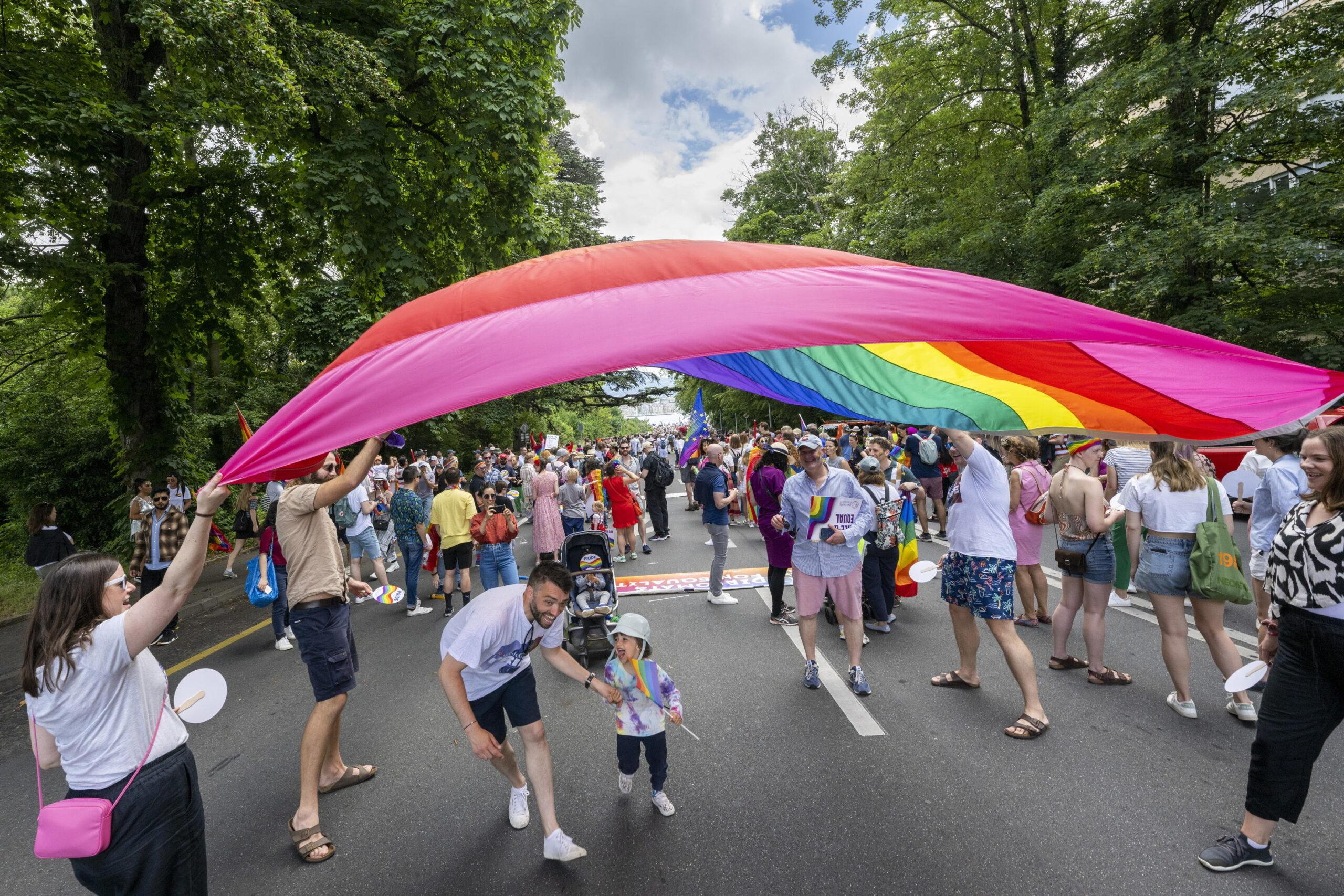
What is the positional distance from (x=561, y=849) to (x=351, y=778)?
1.68m

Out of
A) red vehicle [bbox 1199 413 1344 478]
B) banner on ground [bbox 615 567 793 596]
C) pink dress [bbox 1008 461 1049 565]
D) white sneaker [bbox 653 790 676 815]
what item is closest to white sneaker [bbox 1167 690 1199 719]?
pink dress [bbox 1008 461 1049 565]

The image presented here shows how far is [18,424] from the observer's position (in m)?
14.8

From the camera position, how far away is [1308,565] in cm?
242

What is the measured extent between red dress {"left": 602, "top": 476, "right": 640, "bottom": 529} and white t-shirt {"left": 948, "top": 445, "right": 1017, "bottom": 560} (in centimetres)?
581

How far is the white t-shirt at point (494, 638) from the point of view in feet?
9.09

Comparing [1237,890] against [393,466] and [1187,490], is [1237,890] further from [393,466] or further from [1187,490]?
[393,466]

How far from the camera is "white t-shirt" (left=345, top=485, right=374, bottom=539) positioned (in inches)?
283

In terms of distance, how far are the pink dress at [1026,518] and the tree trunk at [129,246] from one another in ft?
35.0

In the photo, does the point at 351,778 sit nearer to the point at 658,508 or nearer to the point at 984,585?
the point at 984,585

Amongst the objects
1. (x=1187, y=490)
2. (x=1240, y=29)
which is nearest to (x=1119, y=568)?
(x=1187, y=490)

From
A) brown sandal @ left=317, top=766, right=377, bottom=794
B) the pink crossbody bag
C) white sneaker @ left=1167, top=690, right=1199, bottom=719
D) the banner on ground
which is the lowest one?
the banner on ground

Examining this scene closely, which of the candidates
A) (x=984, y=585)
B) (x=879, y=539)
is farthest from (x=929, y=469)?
(x=984, y=585)

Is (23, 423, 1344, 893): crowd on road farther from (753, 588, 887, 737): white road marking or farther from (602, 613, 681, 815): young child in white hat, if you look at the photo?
(753, 588, 887, 737): white road marking

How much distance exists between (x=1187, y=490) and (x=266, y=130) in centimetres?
1100
